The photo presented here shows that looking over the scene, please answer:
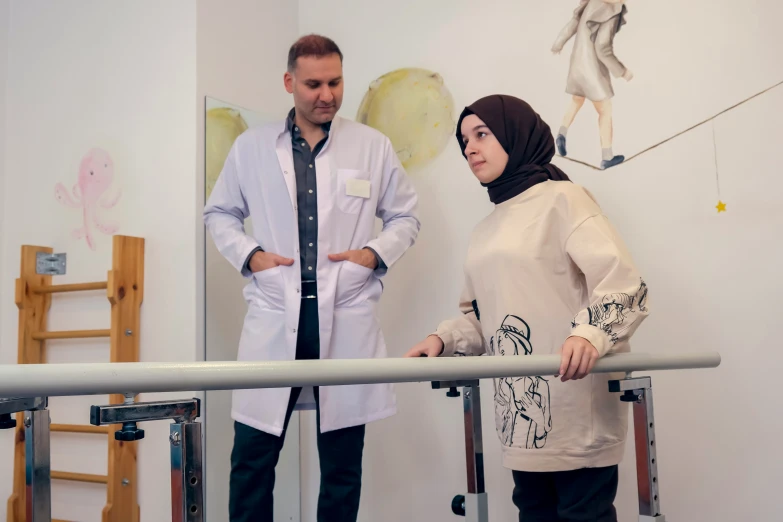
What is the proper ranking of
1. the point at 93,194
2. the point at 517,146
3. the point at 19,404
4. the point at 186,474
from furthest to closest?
1. the point at 93,194
2. the point at 517,146
3. the point at 19,404
4. the point at 186,474

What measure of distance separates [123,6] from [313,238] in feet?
4.66

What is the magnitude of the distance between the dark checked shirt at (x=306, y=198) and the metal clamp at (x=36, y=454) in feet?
2.97

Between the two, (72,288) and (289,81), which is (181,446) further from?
(72,288)

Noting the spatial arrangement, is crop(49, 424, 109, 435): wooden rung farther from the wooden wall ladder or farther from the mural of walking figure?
the mural of walking figure

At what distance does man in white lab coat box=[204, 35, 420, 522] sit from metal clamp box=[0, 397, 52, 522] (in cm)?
78

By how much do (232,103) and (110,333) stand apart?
0.94 m

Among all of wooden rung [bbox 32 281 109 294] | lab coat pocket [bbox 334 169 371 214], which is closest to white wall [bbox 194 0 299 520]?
wooden rung [bbox 32 281 109 294]

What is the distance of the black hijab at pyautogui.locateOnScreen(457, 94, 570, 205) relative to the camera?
1.73m

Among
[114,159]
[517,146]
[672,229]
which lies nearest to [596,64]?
[672,229]

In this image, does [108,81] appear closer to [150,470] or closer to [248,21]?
[248,21]

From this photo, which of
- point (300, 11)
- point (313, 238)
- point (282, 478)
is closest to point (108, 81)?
point (300, 11)

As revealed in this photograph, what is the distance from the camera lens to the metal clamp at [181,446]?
3.33 ft

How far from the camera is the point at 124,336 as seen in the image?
8.48 ft

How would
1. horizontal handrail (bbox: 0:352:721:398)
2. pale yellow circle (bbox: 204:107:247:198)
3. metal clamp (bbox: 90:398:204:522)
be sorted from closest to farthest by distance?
horizontal handrail (bbox: 0:352:721:398), metal clamp (bbox: 90:398:204:522), pale yellow circle (bbox: 204:107:247:198)
